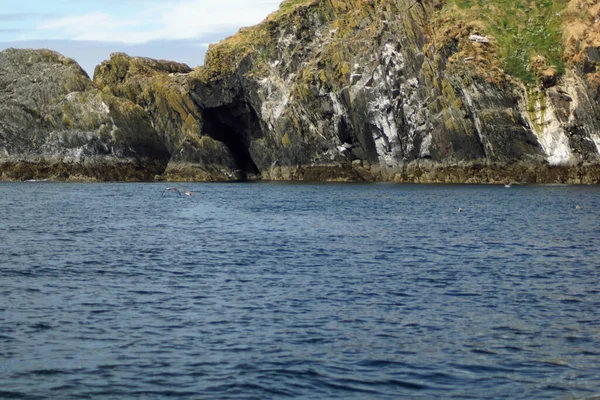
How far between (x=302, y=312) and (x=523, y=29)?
102 metres

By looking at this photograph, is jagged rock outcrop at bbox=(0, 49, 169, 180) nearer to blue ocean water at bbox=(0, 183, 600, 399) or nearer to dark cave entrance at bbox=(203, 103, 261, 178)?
dark cave entrance at bbox=(203, 103, 261, 178)

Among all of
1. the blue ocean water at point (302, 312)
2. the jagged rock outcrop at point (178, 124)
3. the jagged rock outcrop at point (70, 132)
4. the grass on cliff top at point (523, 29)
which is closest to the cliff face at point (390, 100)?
the grass on cliff top at point (523, 29)

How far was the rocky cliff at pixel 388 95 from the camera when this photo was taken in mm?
110312

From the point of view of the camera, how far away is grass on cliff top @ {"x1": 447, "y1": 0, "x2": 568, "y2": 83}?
113312mm

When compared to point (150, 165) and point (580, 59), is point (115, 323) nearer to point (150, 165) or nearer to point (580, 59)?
point (580, 59)

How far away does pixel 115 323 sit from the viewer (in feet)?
81.3

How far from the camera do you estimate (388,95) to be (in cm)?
12688

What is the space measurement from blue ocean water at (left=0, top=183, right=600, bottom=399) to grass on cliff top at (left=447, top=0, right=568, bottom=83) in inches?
2467

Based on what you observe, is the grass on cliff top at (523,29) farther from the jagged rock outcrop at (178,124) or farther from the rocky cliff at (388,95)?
the jagged rock outcrop at (178,124)

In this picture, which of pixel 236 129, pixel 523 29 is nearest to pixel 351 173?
pixel 236 129

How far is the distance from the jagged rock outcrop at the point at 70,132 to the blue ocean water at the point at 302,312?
100492 mm

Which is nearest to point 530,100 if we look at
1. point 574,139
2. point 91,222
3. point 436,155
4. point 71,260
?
point 574,139

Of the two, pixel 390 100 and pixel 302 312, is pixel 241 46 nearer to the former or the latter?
pixel 390 100

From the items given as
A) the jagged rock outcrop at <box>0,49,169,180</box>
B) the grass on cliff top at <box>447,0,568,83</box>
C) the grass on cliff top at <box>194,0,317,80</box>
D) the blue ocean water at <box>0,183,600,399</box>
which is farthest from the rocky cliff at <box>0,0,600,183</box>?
the blue ocean water at <box>0,183,600,399</box>
